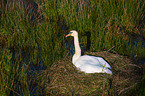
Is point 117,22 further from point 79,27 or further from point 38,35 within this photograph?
point 38,35

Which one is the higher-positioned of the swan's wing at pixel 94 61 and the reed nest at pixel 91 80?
the swan's wing at pixel 94 61

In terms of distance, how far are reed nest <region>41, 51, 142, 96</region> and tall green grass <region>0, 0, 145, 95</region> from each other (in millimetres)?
599

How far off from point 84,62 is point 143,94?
4.76ft

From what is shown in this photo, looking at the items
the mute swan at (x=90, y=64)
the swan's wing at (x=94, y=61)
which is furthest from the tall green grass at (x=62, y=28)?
the swan's wing at (x=94, y=61)

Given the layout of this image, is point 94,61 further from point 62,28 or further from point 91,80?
point 62,28

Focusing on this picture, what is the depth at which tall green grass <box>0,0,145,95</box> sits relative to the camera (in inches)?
192

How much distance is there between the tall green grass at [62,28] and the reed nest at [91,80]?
1.96ft

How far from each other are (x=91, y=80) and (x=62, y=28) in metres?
2.67

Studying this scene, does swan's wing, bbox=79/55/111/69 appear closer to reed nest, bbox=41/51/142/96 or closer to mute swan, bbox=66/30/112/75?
mute swan, bbox=66/30/112/75

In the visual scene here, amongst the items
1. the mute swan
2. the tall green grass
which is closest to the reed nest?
the mute swan

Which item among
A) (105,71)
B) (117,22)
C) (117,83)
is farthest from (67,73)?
(117,22)

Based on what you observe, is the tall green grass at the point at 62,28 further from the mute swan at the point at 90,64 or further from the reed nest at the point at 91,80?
the mute swan at the point at 90,64

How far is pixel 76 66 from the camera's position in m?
4.18

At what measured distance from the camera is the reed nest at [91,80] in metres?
3.55
